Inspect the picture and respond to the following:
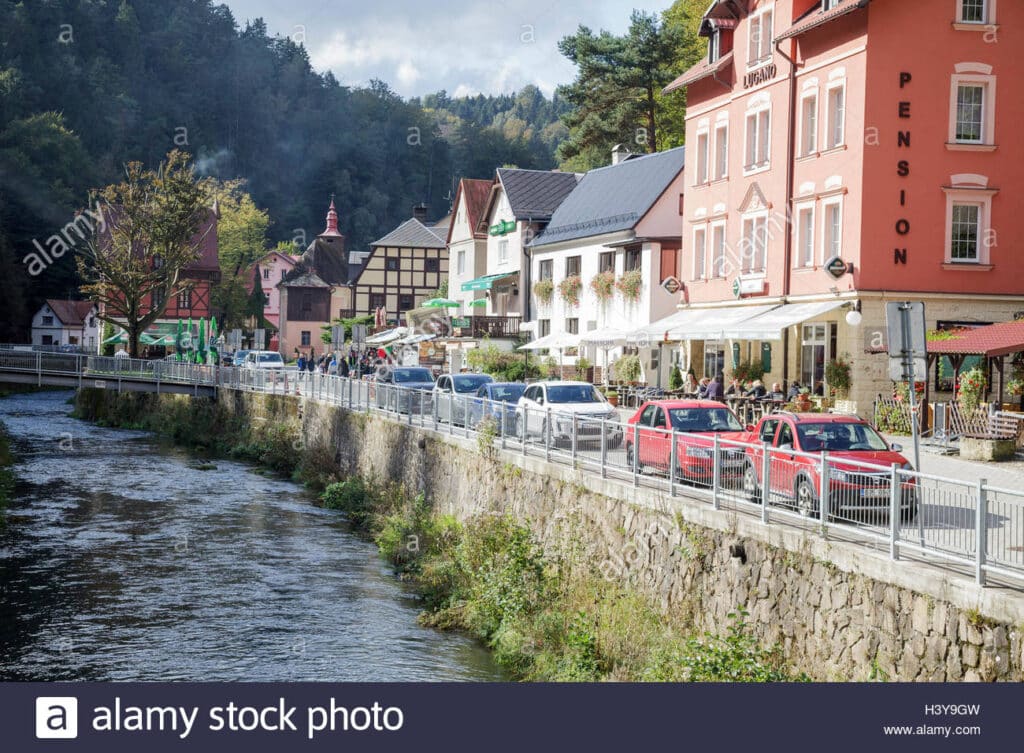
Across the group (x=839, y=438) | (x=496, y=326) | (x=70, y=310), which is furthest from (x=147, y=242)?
(x=839, y=438)

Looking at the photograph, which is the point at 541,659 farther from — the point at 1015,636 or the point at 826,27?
the point at 826,27

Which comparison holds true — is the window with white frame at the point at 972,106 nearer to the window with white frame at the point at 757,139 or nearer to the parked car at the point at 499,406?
the window with white frame at the point at 757,139

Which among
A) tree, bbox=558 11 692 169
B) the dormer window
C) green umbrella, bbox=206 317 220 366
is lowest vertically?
green umbrella, bbox=206 317 220 366

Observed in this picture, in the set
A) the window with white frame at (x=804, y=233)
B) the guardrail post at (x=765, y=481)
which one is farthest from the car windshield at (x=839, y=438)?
the window with white frame at (x=804, y=233)

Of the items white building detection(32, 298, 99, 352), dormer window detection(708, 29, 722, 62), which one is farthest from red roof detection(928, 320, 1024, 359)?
white building detection(32, 298, 99, 352)

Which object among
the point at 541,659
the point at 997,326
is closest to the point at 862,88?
the point at 997,326

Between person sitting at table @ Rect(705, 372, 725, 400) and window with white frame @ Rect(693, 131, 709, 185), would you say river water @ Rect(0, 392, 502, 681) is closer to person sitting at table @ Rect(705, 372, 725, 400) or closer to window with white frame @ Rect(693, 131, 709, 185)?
person sitting at table @ Rect(705, 372, 725, 400)

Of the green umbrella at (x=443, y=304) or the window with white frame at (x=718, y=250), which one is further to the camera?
the green umbrella at (x=443, y=304)

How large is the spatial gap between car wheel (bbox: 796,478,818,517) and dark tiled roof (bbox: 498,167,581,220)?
44.9 meters

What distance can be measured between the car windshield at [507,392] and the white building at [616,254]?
10.1m

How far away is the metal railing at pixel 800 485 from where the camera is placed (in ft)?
31.8

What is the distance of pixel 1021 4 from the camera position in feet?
98.2

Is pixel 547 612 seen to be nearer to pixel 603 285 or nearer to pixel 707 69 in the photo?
pixel 707 69

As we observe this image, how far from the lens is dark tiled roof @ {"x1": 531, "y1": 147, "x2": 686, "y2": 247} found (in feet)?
149
